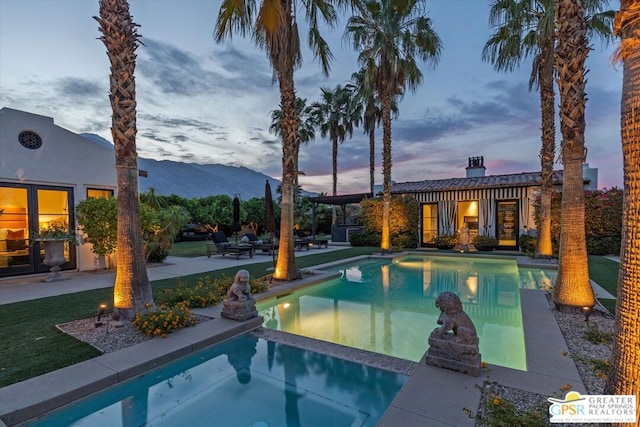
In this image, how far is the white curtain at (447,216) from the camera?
59.5 ft

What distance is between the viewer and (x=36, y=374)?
3.53 m

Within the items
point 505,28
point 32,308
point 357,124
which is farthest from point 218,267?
point 357,124

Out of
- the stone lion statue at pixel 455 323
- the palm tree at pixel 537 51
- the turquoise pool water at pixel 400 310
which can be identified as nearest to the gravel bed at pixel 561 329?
the stone lion statue at pixel 455 323

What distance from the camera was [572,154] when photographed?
556 centimetres

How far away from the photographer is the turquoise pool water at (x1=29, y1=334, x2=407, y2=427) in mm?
3002

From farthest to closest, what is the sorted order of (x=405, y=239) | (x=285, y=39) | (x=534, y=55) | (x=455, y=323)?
(x=405, y=239), (x=534, y=55), (x=285, y=39), (x=455, y=323)

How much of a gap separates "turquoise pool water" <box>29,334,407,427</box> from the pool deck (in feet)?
0.50

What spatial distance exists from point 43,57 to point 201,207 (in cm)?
1577

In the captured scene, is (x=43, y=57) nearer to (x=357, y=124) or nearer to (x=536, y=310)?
(x=536, y=310)

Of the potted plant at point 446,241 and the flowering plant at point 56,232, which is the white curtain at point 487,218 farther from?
the flowering plant at point 56,232

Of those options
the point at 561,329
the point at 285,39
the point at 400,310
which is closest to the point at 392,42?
the point at 285,39

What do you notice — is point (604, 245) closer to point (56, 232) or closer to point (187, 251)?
point (187, 251)

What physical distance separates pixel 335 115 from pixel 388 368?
23.0m
